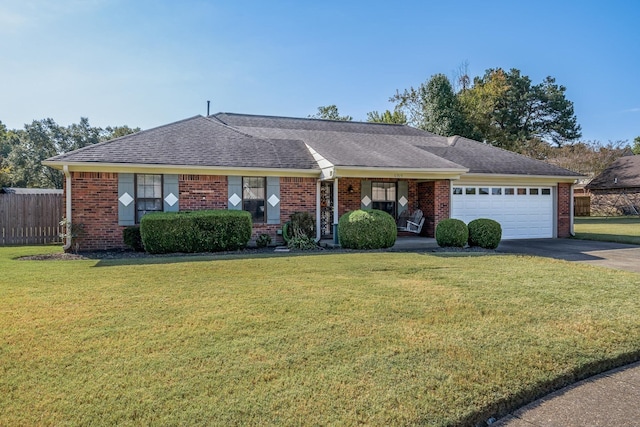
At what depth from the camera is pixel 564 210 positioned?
16.8 m

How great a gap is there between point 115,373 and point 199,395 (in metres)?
0.88

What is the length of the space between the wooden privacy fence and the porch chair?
→ 40.3ft

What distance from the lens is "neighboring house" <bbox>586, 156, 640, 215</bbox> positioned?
33.4 metres

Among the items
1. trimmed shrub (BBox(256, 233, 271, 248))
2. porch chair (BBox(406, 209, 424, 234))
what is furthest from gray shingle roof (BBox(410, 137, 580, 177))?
trimmed shrub (BBox(256, 233, 271, 248))

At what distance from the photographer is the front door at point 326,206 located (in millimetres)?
14907

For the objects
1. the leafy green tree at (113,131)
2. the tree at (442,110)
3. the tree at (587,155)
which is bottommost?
the tree at (587,155)

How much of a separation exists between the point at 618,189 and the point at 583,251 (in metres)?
28.0

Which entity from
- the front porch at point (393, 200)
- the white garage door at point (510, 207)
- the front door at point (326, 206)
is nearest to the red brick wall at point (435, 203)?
the front porch at point (393, 200)

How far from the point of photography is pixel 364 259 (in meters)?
9.59

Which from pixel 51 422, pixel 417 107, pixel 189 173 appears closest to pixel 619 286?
pixel 51 422

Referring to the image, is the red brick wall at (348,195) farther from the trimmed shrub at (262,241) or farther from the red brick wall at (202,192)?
the red brick wall at (202,192)

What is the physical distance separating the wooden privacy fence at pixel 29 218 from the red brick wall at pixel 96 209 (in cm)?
365

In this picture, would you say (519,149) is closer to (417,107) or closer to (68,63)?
(417,107)

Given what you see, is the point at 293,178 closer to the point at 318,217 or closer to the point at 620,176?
the point at 318,217
